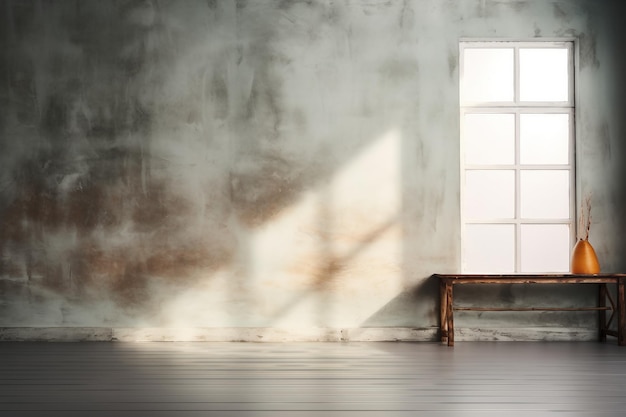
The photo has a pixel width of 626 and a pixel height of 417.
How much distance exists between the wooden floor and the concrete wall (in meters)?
0.48

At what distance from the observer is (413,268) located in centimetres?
583

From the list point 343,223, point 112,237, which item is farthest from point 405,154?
point 112,237

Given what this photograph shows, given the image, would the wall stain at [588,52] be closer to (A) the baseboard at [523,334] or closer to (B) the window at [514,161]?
(B) the window at [514,161]

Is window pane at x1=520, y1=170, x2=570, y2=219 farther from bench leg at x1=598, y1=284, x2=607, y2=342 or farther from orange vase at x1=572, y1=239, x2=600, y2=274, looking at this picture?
bench leg at x1=598, y1=284, x2=607, y2=342

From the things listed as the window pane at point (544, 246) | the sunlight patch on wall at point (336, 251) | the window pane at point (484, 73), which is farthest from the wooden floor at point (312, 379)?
the window pane at point (484, 73)

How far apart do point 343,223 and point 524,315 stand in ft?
6.01

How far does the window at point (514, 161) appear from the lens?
235 inches

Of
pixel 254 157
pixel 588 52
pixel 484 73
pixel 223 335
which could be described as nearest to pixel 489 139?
pixel 484 73

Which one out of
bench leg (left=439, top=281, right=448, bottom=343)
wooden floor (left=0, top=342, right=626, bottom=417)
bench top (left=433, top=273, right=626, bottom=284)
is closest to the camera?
wooden floor (left=0, top=342, right=626, bottom=417)

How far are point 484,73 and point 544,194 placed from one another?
1252 millimetres

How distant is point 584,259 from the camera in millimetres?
5551

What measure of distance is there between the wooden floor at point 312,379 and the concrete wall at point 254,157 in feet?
1.59

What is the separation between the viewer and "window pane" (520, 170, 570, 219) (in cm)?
599

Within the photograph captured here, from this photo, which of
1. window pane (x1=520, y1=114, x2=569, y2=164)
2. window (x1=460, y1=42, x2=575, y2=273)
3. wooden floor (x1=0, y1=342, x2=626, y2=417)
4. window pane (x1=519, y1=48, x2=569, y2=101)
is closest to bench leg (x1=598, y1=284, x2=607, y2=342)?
wooden floor (x1=0, y1=342, x2=626, y2=417)
